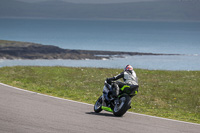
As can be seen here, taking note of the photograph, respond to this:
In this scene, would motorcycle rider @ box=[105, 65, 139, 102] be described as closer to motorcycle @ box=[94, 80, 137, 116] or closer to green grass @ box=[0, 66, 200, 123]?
motorcycle @ box=[94, 80, 137, 116]

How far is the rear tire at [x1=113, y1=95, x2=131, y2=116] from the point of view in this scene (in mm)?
14320

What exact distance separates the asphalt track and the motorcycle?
0.80 ft

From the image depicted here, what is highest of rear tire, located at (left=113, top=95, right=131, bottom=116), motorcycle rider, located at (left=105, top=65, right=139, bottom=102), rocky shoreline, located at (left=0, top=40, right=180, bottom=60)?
rocky shoreline, located at (left=0, top=40, right=180, bottom=60)

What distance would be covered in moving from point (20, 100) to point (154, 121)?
6.28 m

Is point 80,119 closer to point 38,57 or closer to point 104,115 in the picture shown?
point 104,115

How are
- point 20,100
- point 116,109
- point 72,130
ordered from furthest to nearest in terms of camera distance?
point 20,100 → point 116,109 → point 72,130

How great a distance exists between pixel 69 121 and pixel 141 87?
40.6 feet

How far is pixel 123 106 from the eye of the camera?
47.0ft

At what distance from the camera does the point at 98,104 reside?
15.6 metres

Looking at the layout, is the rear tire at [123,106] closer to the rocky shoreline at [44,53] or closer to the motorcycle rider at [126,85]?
the motorcycle rider at [126,85]

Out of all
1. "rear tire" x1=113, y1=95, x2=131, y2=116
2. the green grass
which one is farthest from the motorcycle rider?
the green grass

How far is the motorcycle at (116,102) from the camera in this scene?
1435 centimetres

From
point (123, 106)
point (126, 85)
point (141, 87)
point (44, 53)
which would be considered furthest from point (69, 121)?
point (44, 53)

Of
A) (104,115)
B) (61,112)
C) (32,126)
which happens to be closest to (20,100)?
(61,112)
